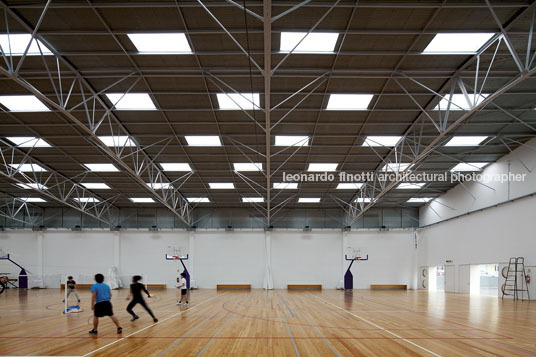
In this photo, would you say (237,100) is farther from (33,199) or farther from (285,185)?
(33,199)

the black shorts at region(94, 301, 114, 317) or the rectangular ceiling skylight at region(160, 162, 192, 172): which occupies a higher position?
the rectangular ceiling skylight at region(160, 162, 192, 172)

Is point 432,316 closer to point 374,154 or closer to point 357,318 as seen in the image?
point 357,318

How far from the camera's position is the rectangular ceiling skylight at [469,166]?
2839cm

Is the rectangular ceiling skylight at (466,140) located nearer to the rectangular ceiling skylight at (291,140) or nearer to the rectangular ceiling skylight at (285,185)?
the rectangular ceiling skylight at (291,140)

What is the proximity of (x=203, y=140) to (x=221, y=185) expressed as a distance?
385 inches

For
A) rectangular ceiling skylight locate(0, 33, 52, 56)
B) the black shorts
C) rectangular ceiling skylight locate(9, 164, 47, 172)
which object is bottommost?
the black shorts

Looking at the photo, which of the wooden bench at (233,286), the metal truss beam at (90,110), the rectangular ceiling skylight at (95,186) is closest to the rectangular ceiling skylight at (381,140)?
the metal truss beam at (90,110)

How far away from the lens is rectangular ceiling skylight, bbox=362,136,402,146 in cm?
2362

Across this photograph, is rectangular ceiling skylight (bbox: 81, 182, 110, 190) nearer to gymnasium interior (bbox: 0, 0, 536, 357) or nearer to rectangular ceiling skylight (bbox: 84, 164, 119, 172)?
gymnasium interior (bbox: 0, 0, 536, 357)

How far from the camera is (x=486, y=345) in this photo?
10.3 meters

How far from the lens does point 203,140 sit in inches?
949

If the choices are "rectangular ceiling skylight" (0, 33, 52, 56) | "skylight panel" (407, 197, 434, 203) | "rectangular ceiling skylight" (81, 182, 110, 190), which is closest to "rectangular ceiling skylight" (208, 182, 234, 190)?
"rectangular ceiling skylight" (81, 182, 110, 190)

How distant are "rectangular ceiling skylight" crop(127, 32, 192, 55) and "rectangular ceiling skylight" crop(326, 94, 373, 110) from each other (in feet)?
23.0

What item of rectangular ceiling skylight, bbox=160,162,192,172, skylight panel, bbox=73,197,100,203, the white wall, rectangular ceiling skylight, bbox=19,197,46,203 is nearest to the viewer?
the white wall
